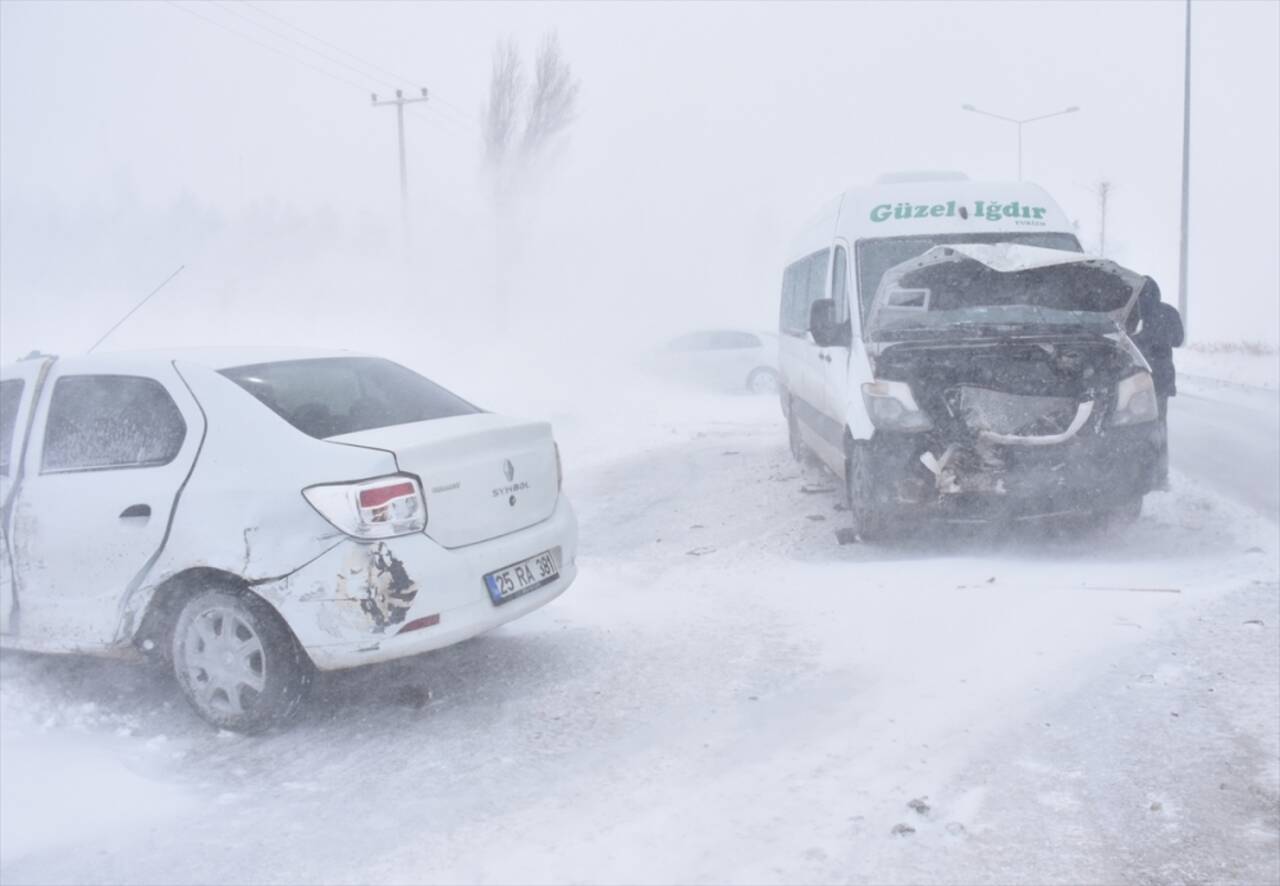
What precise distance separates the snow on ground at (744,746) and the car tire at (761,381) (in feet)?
48.0

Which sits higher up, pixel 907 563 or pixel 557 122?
pixel 557 122

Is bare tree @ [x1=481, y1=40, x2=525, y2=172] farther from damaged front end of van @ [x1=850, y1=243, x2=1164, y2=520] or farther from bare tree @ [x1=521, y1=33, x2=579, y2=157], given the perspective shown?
damaged front end of van @ [x1=850, y1=243, x2=1164, y2=520]

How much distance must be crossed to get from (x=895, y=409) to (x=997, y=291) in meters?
1.35

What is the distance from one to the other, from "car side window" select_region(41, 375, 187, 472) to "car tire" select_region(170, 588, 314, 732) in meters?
0.68

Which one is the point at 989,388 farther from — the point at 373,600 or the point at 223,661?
the point at 223,661

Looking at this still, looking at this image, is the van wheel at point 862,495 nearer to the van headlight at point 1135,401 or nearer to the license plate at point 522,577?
the van headlight at point 1135,401

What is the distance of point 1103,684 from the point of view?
16.0ft

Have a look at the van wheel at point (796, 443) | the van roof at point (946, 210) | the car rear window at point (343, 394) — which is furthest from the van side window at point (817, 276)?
the car rear window at point (343, 394)

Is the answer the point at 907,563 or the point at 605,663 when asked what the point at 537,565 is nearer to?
the point at 605,663

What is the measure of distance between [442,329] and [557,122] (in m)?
7.63

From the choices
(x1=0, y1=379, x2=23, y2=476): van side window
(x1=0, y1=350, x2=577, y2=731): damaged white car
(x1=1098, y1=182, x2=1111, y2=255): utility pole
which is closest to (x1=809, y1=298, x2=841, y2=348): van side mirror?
(x1=0, y1=350, x2=577, y2=731): damaged white car

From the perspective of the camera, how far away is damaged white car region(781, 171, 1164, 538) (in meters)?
7.15

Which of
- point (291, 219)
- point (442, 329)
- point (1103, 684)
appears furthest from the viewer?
point (291, 219)

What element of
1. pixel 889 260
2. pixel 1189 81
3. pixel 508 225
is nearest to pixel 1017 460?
pixel 889 260
